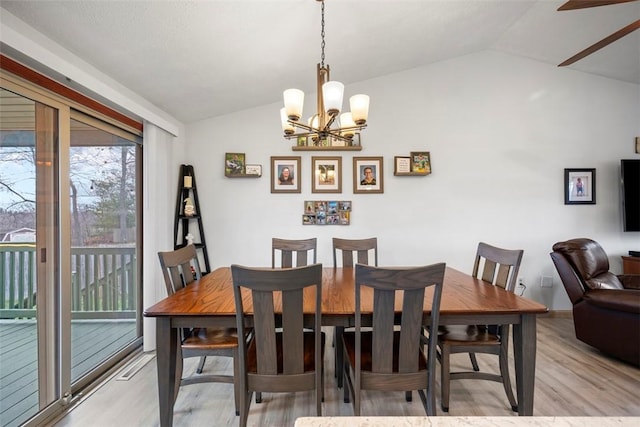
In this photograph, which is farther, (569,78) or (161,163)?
(569,78)

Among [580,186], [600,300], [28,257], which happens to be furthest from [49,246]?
[580,186]

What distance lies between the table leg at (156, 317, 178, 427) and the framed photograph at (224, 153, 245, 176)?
219 cm

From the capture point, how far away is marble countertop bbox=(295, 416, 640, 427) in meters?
0.73

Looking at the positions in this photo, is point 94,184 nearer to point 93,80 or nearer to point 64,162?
point 64,162

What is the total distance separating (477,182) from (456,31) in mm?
1689

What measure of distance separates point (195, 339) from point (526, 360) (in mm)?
1983

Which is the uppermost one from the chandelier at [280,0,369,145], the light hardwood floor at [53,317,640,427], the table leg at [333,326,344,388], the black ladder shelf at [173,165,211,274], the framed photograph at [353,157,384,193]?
the chandelier at [280,0,369,145]

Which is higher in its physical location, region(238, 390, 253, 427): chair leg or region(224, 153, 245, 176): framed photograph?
region(224, 153, 245, 176): framed photograph

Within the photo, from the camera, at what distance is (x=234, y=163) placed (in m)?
3.48

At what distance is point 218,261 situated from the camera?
353 cm

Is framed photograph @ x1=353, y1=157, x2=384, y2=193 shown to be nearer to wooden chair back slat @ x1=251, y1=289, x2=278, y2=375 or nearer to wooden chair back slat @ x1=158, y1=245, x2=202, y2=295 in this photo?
wooden chair back slat @ x1=158, y1=245, x2=202, y2=295

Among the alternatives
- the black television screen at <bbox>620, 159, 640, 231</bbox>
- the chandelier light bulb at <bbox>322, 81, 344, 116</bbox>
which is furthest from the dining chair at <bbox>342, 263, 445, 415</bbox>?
the black television screen at <bbox>620, 159, 640, 231</bbox>

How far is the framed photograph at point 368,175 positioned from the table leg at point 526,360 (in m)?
2.14

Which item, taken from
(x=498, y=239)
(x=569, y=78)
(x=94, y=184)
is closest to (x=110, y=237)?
(x=94, y=184)
